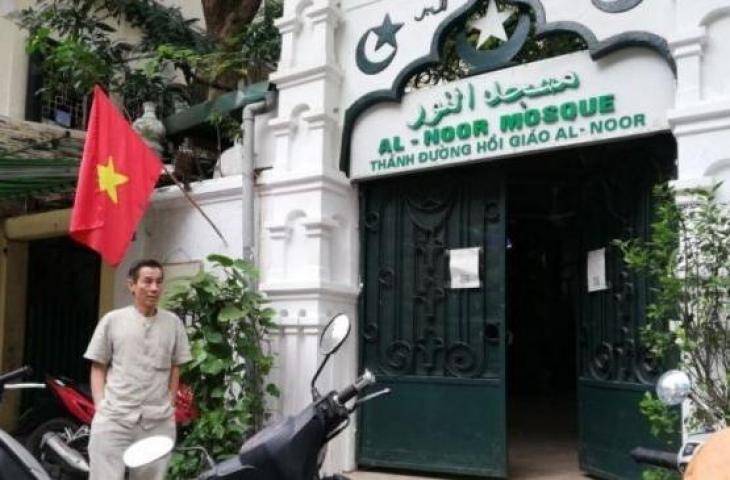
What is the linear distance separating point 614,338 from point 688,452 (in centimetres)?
254

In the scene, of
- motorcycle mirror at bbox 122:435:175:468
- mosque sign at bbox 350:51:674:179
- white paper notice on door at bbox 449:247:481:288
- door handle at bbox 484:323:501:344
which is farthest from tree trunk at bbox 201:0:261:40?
motorcycle mirror at bbox 122:435:175:468

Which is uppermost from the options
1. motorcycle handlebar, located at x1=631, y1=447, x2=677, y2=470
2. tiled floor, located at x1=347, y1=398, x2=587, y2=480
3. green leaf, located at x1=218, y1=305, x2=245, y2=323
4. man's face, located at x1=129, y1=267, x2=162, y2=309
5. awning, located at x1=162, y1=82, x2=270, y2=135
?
awning, located at x1=162, y1=82, x2=270, y2=135

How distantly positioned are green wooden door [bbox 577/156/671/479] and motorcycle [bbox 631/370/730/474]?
207cm

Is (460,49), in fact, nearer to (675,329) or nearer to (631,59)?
(631,59)

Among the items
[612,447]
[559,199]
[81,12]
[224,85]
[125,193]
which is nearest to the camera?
[612,447]

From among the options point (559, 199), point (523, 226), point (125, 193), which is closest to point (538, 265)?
point (523, 226)

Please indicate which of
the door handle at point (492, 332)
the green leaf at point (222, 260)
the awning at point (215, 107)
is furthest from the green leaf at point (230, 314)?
the awning at point (215, 107)

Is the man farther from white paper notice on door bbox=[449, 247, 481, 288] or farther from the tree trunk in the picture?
the tree trunk

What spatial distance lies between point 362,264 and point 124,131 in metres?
1.99

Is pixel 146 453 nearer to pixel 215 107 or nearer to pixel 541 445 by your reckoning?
pixel 215 107

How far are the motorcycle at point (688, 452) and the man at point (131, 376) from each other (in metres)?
2.28

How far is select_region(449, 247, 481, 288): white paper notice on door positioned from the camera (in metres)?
5.26

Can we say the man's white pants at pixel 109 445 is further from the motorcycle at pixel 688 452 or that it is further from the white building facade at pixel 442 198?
the motorcycle at pixel 688 452

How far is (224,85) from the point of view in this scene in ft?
26.4
